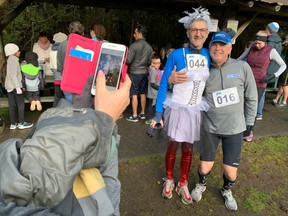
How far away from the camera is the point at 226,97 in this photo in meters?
2.62

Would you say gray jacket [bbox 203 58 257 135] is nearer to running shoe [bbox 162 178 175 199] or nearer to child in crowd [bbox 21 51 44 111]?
running shoe [bbox 162 178 175 199]

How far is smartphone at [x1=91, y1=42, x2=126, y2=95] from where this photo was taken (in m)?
1.40

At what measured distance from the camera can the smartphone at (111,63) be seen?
140cm

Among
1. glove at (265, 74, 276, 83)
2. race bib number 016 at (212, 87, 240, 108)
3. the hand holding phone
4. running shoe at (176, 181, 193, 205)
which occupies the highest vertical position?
the hand holding phone

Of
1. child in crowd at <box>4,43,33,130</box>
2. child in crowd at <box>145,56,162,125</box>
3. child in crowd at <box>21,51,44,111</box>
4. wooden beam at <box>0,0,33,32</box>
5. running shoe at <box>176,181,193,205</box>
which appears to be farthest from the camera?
wooden beam at <box>0,0,33,32</box>

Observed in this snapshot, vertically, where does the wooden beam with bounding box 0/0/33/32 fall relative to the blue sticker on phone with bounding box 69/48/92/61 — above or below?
above

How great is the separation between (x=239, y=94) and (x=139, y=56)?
9.42ft

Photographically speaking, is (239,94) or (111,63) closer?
(111,63)

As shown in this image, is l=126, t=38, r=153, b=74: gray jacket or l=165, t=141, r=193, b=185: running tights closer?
l=165, t=141, r=193, b=185: running tights

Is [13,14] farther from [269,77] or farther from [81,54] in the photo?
[269,77]

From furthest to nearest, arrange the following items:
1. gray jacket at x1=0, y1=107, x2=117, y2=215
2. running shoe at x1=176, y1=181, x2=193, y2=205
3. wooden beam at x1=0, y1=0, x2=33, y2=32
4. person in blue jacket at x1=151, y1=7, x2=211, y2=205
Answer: wooden beam at x1=0, y1=0, x2=33, y2=32, running shoe at x1=176, y1=181, x2=193, y2=205, person in blue jacket at x1=151, y1=7, x2=211, y2=205, gray jacket at x1=0, y1=107, x2=117, y2=215

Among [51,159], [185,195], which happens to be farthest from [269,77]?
[51,159]

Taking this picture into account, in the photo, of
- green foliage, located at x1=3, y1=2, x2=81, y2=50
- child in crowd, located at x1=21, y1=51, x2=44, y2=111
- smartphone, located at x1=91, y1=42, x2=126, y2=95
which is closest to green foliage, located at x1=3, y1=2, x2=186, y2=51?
green foliage, located at x1=3, y1=2, x2=81, y2=50

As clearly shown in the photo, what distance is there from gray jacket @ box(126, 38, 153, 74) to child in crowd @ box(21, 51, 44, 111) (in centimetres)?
172
